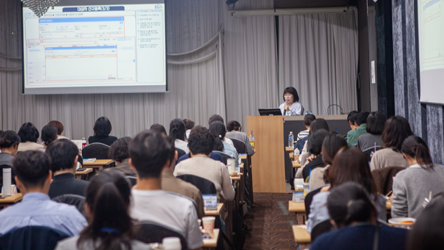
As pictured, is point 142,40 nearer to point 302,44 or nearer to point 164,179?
point 302,44

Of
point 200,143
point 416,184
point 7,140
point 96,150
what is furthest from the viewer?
point 96,150

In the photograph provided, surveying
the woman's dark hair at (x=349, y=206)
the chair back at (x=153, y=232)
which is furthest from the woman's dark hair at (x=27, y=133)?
the woman's dark hair at (x=349, y=206)

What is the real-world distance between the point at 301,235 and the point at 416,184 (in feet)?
3.05

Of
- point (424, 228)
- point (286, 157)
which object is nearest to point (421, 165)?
point (424, 228)

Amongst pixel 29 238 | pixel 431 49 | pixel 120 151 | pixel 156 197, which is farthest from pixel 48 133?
pixel 431 49

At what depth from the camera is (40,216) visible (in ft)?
6.24

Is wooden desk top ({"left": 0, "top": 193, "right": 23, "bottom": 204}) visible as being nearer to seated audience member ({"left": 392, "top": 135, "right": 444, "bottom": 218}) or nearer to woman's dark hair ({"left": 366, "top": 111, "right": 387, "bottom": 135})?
seated audience member ({"left": 392, "top": 135, "right": 444, "bottom": 218})

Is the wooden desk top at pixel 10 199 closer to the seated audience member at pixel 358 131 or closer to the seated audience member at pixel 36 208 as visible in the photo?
the seated audience member at pixel 36 208

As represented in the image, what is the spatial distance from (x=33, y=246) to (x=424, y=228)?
1578 millimetres

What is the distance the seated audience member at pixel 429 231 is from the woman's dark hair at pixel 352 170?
0.99 m

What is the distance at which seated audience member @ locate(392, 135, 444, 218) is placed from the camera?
269 centimetres

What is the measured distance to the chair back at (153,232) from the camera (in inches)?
69.5

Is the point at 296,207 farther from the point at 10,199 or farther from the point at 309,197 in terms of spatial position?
the point at 10,199

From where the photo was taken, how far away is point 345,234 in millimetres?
1439
